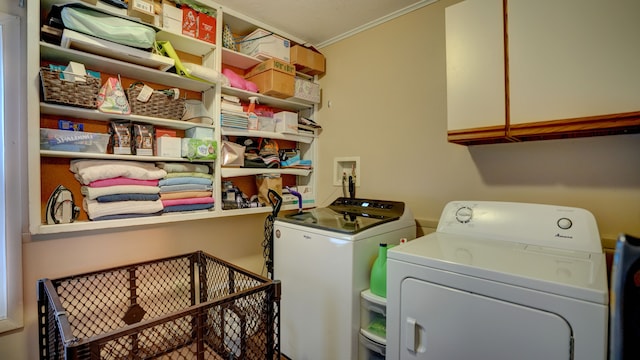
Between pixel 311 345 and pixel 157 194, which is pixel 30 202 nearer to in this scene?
pixel 157 194

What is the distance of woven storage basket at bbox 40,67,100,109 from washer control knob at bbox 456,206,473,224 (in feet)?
6.50

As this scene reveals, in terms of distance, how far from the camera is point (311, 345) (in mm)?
1677

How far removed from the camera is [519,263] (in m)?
1.11

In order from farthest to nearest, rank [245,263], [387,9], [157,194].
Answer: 1. [245,263]
2. [387,9]
3. [157,194]

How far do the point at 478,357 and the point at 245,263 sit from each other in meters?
1.79

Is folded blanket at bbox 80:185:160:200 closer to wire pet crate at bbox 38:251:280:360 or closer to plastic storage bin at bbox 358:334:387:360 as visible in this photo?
wire pet crate at bbox 38:251:280:360

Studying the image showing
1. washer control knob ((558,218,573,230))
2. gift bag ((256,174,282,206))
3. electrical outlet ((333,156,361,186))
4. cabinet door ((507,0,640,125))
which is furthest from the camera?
electrical outlet ((333,156,361,186))

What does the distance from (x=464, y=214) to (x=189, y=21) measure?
1.98m

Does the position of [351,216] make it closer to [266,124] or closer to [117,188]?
[266,124]

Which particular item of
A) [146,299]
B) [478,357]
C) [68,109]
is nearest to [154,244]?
[146,299]

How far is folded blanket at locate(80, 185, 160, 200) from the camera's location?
1557 mm

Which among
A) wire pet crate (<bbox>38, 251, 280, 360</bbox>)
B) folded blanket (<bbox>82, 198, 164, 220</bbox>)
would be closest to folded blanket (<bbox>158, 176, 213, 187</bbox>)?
folded blanket (<bbox>82, 198, 164, 220</bbox>)

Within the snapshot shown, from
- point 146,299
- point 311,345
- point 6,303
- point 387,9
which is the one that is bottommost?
point 311,345

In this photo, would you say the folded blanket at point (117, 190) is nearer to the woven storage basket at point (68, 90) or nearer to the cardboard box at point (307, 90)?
the woven storage basket at point (68, 90)
